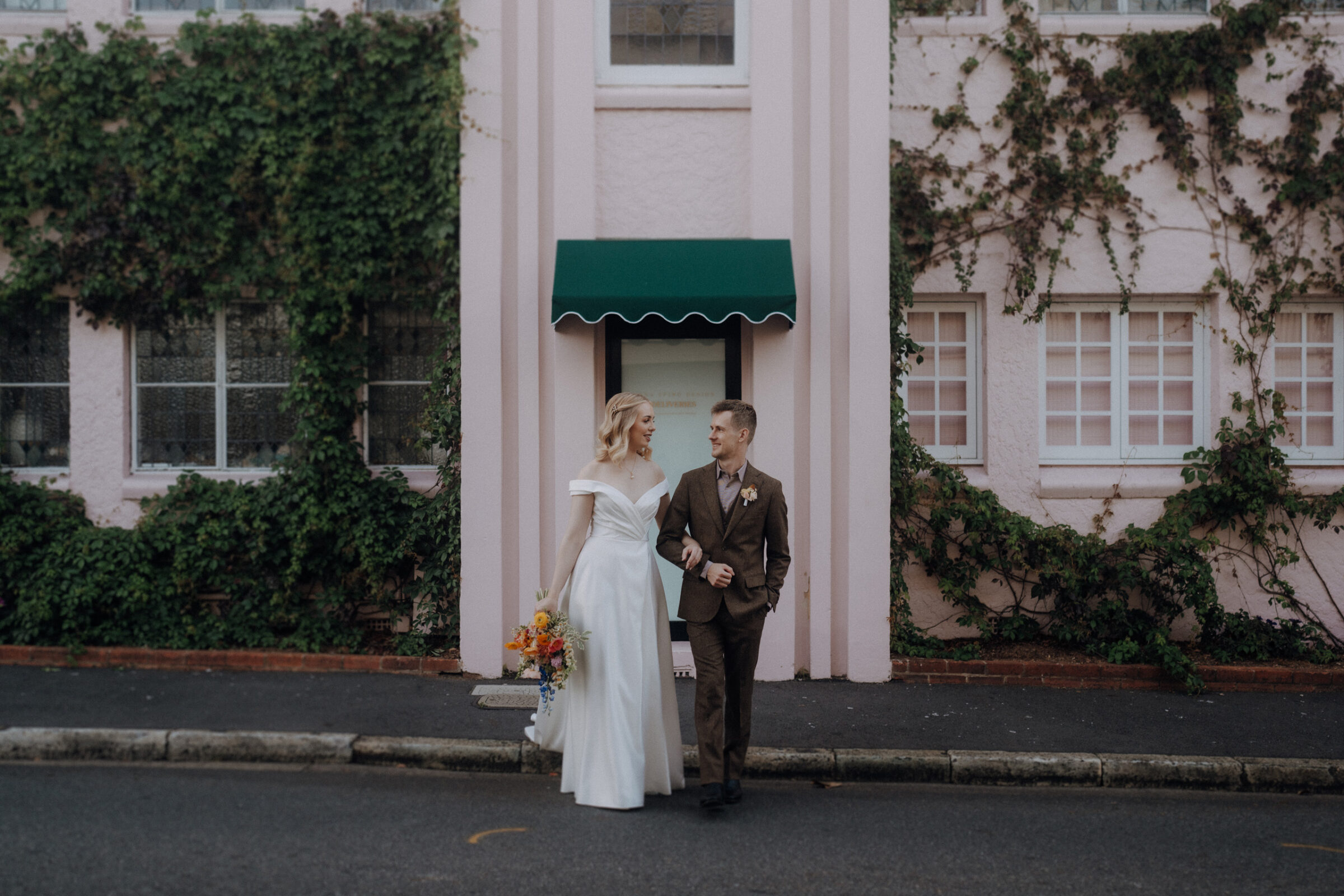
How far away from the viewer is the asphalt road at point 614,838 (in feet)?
13.1

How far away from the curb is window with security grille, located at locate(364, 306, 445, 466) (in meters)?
3.14

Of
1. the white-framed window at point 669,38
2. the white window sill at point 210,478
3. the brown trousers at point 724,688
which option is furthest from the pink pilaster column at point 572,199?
the brown trousers at point 724,688

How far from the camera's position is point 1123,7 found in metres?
8.52

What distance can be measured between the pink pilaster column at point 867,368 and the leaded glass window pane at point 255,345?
5089mm

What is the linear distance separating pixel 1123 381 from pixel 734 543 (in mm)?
5338

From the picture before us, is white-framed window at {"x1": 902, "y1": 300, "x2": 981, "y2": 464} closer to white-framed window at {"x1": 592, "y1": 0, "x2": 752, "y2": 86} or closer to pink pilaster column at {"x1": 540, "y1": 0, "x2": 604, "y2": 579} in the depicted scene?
white-framed window at {"x1": 592, "y1": 0, "x2": 752, "y2": 86}

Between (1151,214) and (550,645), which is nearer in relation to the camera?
(550,645)

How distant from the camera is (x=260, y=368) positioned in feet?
27.8

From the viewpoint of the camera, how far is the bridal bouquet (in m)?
4.80

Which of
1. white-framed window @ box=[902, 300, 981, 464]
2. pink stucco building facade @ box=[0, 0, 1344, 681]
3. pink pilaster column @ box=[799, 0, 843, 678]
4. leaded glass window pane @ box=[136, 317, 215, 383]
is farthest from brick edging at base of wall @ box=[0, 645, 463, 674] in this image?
white-framed window @ box=[902, 300, 981, 464]

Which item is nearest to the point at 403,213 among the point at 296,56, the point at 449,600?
the point at 296,56

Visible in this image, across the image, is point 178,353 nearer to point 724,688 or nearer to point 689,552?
point 689,552

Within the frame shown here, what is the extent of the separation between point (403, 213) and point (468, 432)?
2011 mm

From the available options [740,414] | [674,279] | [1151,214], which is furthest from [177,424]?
[1151,214]
